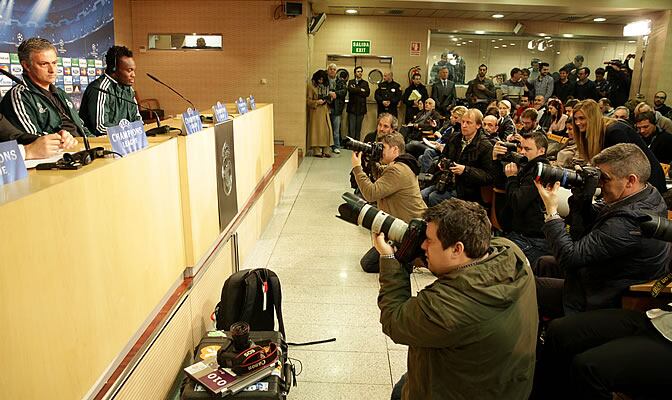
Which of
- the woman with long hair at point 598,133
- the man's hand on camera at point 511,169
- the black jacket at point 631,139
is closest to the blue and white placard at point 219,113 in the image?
the man's hand on camera at point 511,169

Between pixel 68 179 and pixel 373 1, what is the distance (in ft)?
22.8

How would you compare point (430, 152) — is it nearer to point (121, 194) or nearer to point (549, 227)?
point (549, 227)

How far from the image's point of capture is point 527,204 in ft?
10.2

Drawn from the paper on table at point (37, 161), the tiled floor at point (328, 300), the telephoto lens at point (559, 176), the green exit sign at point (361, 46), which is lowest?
the tiled floor at point (328, 300)

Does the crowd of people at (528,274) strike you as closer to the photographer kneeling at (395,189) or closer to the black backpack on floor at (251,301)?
the photographer kneeling at (395,189)

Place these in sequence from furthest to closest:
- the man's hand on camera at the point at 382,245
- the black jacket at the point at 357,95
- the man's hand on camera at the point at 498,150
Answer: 1. the black jacket at the point at 357,95
2. the man's hand on camera at the point at 498,150
3. the man's hand on camera at the point at 382,245

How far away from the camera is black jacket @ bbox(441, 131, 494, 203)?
3.80 m

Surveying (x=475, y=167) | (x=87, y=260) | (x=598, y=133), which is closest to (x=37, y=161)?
(x=87, y=260)

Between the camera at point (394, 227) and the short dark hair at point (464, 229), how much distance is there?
10cm

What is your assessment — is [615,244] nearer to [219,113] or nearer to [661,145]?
[219,113]

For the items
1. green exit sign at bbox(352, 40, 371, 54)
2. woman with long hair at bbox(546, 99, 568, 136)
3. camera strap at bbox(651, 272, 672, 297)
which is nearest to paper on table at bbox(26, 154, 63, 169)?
camera strap at bbox(651, 272, 672, 297)

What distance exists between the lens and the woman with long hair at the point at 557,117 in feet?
20.8

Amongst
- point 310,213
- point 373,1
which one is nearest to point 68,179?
point 310,213

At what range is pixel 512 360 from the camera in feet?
4.85
